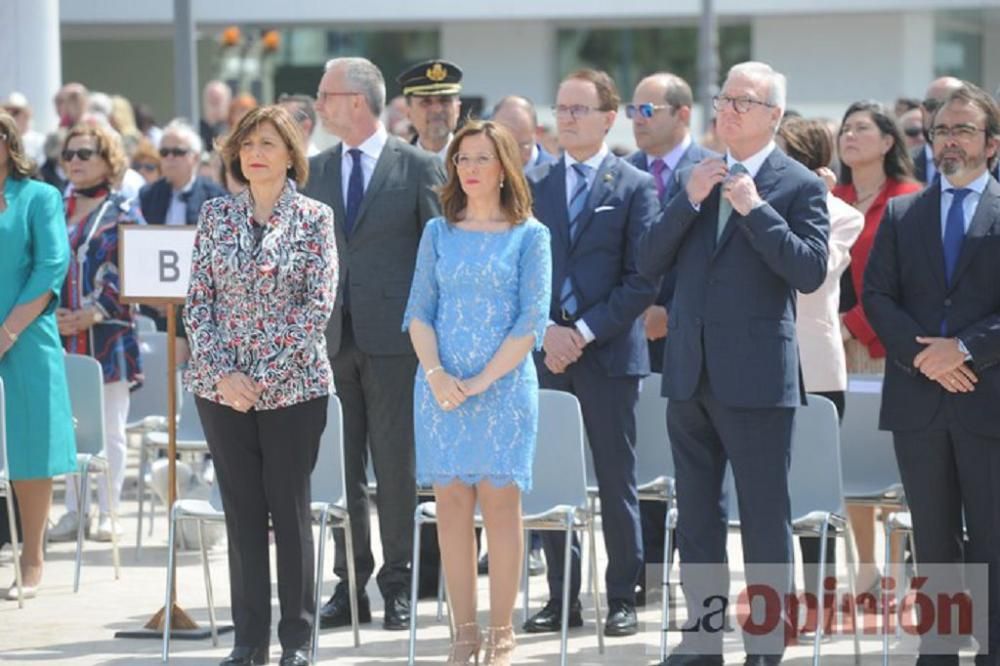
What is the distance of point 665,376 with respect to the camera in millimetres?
7637

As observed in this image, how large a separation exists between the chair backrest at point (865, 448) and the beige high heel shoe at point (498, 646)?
1.86 metres

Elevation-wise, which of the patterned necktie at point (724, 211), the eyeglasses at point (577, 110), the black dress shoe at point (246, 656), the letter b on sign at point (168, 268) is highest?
the eyeglasses at point (577, 110)

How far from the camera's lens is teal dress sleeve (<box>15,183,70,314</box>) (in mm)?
9227

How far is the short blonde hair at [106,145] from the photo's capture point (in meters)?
10.6

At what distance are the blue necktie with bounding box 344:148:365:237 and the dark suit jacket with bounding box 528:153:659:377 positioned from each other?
81cm

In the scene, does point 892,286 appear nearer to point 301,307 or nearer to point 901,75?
point 301,307

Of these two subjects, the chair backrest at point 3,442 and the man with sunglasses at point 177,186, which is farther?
the man with sunglasses at point 177,186

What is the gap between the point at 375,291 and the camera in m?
8.61

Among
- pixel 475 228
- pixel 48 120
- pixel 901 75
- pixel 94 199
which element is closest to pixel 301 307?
pixel 475 228

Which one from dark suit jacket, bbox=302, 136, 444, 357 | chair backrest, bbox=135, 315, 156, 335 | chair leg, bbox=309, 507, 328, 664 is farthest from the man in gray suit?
chair backrest, bbox=135, 315, 156, 335

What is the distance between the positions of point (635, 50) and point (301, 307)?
2834cm

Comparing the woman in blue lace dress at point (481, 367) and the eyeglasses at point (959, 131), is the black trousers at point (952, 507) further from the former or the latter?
the woman in blue lace dress at point (481, 367)

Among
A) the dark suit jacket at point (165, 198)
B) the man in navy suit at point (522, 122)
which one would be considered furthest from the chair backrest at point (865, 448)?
the dark suit jacket at point (165, 198)

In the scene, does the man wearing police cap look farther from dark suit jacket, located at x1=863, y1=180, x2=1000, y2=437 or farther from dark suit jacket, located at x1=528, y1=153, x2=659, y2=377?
dark suit jacket, located at x1=863, y1=180, x2=1000, y2=437
